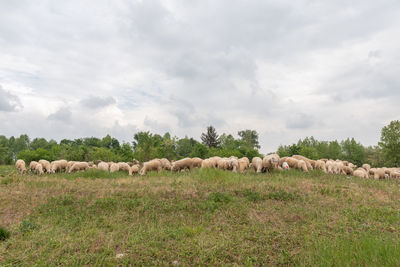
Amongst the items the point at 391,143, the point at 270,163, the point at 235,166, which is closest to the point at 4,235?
the point at 235,166

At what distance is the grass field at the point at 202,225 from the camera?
5.29 meters

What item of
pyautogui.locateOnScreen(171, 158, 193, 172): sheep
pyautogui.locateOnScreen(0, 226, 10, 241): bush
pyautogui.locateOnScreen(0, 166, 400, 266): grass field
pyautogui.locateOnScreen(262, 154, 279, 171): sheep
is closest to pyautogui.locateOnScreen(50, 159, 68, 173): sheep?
pyautogui.locateOnScreen(171, 158, 193, 172): sheep

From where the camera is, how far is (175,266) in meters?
5.07

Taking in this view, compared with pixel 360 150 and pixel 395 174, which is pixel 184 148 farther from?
pixel 395 174

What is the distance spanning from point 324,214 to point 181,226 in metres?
5.19

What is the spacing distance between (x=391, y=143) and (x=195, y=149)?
39437 mm

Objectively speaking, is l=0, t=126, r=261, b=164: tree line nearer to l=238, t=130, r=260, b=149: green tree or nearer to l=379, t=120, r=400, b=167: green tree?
l=238, t=130, r=260, b=149: green tree

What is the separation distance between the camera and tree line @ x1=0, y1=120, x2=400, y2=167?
143 ft

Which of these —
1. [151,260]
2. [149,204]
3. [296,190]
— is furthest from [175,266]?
[296,190]

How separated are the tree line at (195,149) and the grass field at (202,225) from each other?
94.9 feet

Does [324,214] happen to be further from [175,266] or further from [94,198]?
[94,198]

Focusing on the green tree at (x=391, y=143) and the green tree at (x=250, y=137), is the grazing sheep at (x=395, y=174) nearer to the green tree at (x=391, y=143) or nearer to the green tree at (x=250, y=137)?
the green tree at (x=391, y=143)

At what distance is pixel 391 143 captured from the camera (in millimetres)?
44000

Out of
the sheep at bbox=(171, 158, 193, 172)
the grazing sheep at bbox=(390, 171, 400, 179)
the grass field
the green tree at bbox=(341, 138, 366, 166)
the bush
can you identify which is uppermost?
the green tree at bbox=(341, 138, 366, 166)
